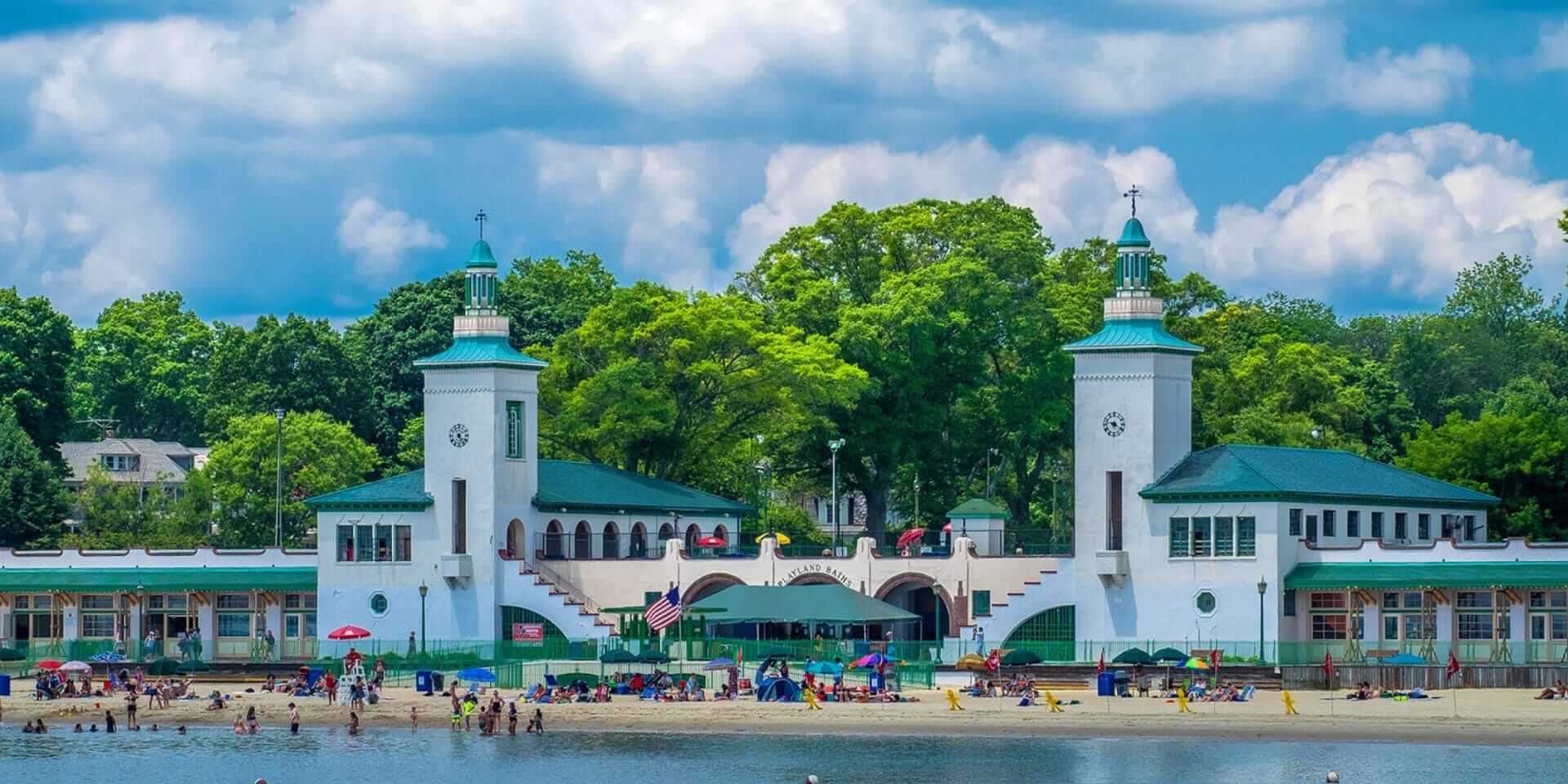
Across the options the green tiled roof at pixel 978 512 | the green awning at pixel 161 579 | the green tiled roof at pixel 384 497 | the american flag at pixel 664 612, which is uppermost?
the green tiled roof at pixel 384 497

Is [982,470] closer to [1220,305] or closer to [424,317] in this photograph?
[1220,305]

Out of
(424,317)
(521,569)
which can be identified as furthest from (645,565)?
(424,317)

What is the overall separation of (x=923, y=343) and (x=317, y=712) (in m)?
33.1

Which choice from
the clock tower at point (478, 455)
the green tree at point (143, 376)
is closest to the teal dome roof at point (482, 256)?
the clock tower at point (478, 455)

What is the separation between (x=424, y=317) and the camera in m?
142

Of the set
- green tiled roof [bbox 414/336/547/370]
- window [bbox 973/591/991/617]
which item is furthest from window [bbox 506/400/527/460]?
window [bbox 973/591/991/617]

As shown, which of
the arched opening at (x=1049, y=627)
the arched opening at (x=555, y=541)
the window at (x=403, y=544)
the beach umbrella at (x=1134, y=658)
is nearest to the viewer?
the beach umbrella at (x=1134, y=658)

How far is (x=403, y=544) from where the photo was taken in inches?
4090

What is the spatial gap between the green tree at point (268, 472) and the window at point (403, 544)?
24.0 meters

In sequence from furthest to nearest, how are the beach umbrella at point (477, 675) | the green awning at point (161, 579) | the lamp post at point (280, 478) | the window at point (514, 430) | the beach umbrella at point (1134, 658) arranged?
the lamp post at point (280, 478) → the green awning at point (161, 579) → the window at point (514, 430) → the beach umbrella at point (477, 675) → the beach umbrella at point (1134, 658)

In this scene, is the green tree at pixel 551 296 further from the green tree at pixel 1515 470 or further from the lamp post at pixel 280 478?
the green tree at pixel 1515 470

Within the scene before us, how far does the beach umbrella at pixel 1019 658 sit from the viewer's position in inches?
3551

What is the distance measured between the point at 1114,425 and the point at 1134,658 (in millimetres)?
10215

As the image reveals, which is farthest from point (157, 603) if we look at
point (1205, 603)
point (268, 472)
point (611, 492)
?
point (1205, 603)
